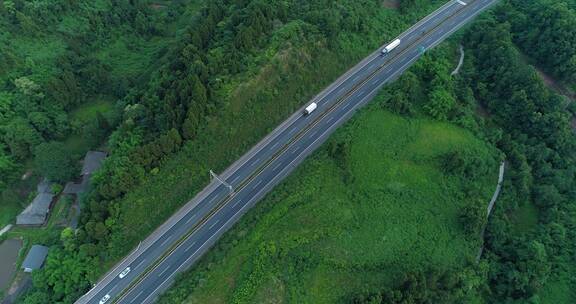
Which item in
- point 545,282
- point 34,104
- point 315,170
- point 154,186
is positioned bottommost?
point 545,282

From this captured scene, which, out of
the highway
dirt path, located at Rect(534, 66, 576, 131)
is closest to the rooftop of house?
the highway

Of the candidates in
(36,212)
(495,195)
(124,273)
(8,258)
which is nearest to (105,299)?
(124,273)

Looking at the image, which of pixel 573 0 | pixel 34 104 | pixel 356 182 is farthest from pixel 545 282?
pixel 34 104

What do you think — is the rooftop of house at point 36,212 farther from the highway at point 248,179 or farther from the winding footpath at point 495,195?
the winding footpath at point 495,195

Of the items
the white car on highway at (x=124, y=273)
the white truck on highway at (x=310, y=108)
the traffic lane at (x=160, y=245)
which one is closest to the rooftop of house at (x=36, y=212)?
the traffic lane at (x=160, y=245)

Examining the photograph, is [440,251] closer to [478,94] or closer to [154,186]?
[478,94]
